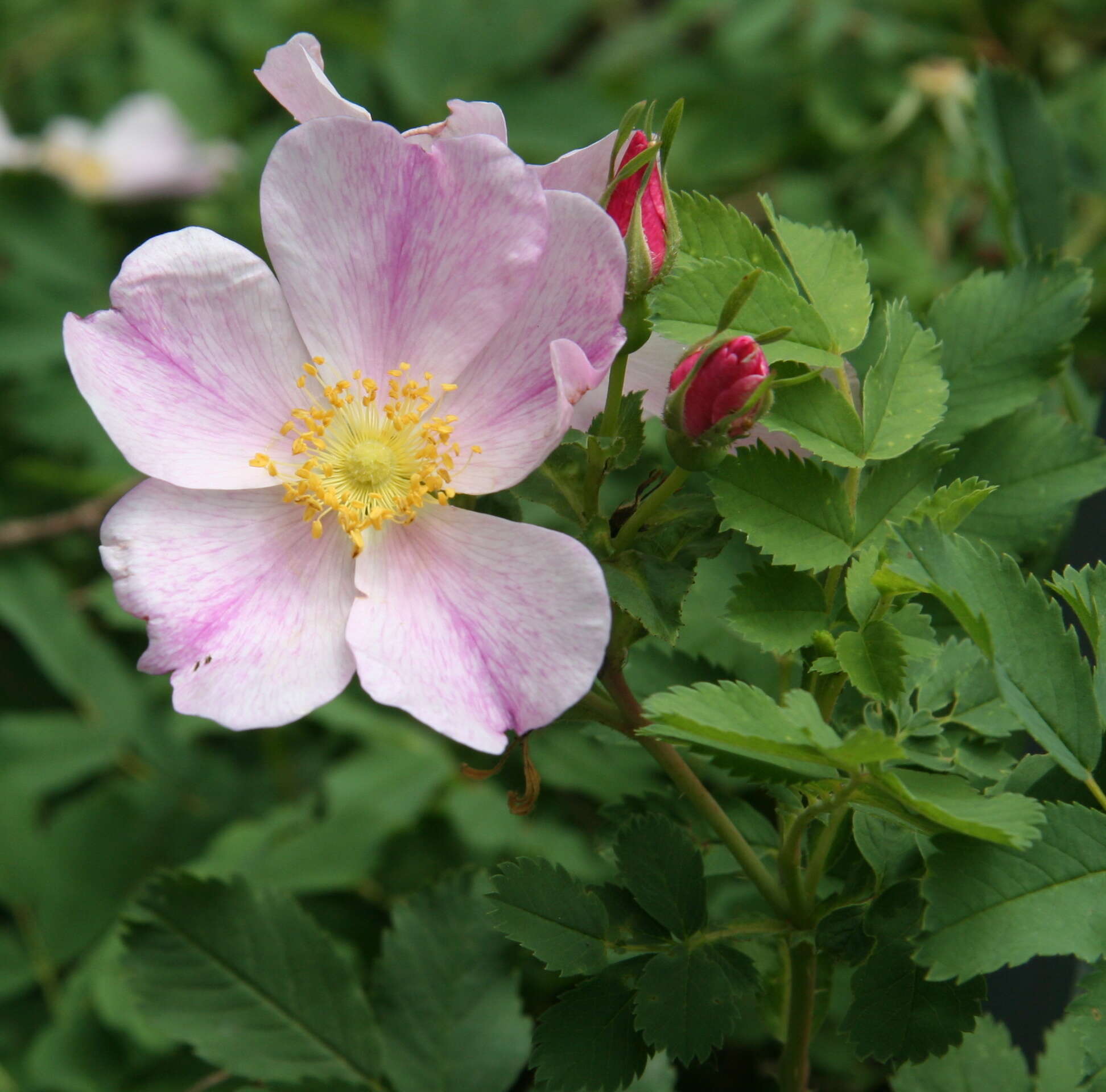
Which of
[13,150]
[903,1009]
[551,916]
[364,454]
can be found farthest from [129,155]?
[903,1009]

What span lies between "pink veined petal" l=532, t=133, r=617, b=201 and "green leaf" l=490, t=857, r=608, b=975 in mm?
389

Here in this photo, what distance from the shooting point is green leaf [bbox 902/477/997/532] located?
625mm

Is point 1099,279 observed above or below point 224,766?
above

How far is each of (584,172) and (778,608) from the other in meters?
0.28

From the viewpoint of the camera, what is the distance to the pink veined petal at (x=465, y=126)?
0.70 m

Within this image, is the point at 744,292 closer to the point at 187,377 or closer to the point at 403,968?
the point at 187,377

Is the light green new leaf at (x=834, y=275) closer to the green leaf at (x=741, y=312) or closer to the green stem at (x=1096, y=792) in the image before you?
the green leaf at (x=741, y=312)

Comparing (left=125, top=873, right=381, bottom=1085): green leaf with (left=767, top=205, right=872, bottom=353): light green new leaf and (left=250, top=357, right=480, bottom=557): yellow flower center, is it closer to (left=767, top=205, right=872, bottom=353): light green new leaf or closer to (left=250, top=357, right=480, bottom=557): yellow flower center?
(left=250, top=357, right=480, bottom=557): yellow flower center

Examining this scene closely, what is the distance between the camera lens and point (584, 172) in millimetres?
711

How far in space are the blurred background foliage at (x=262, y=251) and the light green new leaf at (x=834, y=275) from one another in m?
0.19

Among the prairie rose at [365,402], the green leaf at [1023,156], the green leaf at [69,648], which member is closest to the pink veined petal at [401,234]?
the prairie rose at [365,402]

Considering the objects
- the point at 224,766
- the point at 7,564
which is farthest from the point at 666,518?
the point at 7,564

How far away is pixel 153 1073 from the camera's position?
1.23 meters

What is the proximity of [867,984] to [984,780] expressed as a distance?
0.44 feet
